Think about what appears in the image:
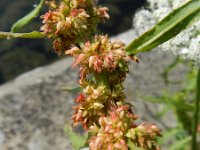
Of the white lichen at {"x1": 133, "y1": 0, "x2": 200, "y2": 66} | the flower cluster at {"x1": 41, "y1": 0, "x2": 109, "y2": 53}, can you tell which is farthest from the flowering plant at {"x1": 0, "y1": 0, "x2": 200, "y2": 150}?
the white lichen at {"x1": 133, "y1": 0, "x2": 200, "y2": 66}

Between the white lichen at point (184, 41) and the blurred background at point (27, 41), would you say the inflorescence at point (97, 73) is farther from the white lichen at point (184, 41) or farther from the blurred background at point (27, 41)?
the blurred background at point (27, 41)

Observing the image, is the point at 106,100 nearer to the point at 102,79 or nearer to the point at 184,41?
the point at 102,79

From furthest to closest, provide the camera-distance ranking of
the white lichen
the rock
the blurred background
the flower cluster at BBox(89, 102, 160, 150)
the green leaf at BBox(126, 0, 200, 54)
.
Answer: the blurred background < the rock < the white lichen < the green leaf at BBox(126, 0, 200, 54) < the flower cluster at BBox(89, 102, 160, 150)

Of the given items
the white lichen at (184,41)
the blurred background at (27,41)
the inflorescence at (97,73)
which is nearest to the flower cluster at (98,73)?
the inflorescence at (97,73)

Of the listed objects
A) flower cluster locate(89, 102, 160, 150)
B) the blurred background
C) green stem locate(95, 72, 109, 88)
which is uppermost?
the blurred background

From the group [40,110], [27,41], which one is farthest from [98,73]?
[27,41]

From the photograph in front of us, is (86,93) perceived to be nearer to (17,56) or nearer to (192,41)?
(192,41)

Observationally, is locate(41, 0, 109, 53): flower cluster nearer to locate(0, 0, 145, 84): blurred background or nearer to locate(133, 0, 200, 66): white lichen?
locate(133, 0, 200, 66): white lichen
